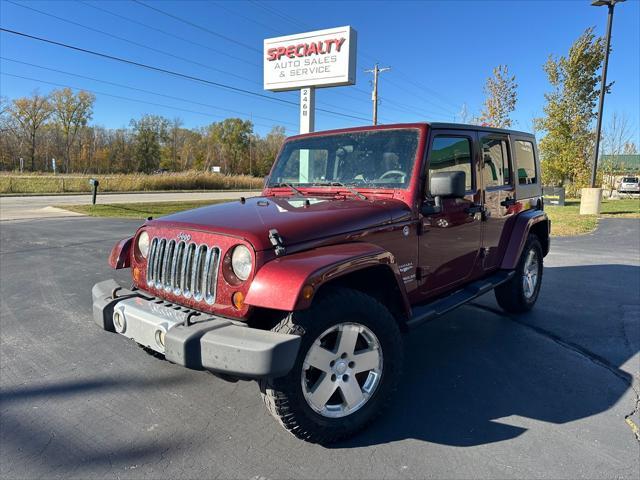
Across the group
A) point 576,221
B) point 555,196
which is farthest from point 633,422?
point 555,196

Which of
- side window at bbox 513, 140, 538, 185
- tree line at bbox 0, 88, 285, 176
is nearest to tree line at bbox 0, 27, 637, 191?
tree line at bbox 0, 88, 285, 176

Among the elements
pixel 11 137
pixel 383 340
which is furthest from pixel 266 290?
pixel 11 137

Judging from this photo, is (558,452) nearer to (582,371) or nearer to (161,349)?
(582,371)

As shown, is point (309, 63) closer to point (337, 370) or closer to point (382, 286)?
point (382, 286)

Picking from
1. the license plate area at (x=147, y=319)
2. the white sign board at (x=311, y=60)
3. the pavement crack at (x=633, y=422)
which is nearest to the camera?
the license plate area at (x=147, y=319)

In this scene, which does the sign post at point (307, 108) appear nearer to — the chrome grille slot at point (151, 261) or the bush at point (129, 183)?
the chrome grille slot at point (151, 261)

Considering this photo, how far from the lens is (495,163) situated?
423cm

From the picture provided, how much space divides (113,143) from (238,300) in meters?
84.7

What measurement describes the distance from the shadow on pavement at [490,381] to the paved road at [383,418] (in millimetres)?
13

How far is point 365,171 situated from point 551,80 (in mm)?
25416

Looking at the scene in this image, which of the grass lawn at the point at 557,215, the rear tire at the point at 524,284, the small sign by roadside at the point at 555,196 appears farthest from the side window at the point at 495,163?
the small sign by roadside at the point at 555,196

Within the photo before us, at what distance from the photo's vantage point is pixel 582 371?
11.2 feet

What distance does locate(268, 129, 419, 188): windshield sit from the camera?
3.28 metres

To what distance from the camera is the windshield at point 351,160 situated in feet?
10.8
